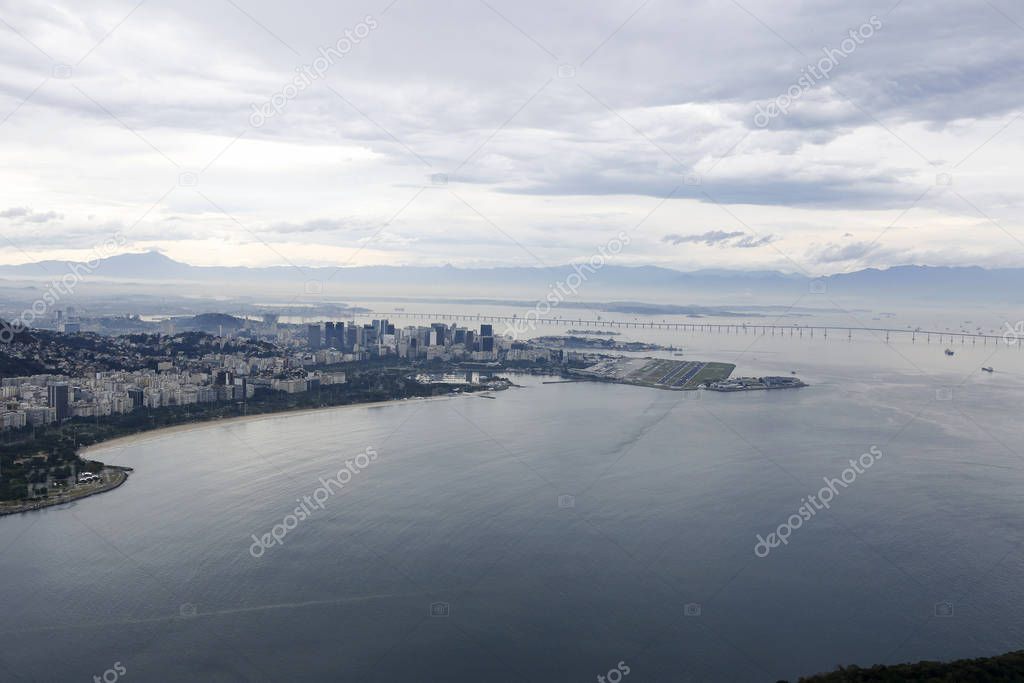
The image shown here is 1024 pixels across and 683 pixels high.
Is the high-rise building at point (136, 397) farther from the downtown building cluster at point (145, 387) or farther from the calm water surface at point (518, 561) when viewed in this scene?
the calm water surface at point (518, 561)

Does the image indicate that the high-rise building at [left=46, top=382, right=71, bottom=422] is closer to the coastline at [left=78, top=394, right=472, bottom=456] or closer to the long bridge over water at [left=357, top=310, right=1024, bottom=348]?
the coastline at [left=78, top=394, right=472, bottom=456]

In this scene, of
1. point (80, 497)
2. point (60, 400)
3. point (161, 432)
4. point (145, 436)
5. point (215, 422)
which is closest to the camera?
point (80, 497)

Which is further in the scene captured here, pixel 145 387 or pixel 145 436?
pixel 145 387

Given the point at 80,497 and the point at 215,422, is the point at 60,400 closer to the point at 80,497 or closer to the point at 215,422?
the point at 215,422

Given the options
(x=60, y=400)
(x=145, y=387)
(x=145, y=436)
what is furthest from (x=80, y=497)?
(x=145, y=387)

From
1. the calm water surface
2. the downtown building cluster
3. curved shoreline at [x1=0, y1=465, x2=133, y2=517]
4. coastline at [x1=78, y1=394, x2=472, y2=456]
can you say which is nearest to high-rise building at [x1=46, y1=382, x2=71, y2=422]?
the downtown building cluster

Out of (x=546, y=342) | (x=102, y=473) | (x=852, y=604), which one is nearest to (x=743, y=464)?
(x=852, y=604)
